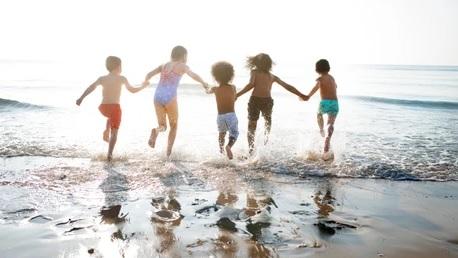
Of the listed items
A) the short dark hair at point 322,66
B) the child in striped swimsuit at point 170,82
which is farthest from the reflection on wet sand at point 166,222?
the short dark hair at point 322,66

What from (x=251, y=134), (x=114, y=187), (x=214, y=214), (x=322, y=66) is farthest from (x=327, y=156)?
(x=114, y=187)

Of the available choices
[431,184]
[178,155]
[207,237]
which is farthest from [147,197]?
[431,184]

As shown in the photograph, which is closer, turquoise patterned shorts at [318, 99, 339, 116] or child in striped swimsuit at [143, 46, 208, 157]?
child in striped swimsuit at [143, 46, 208, 157]

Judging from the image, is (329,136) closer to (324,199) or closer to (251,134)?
(251,134)

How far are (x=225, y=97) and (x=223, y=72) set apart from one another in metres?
0.45

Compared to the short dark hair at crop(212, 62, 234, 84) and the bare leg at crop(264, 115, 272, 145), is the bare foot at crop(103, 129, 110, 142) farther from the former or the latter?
the bare leg at crop(264, 115, 272, 145)

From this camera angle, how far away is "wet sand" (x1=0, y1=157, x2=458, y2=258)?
12.2 feet

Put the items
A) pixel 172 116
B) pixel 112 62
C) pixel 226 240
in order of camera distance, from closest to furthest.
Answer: pixel 226 240, pixel 112 62, pixel 172 116

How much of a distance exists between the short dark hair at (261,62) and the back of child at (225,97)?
0.69m

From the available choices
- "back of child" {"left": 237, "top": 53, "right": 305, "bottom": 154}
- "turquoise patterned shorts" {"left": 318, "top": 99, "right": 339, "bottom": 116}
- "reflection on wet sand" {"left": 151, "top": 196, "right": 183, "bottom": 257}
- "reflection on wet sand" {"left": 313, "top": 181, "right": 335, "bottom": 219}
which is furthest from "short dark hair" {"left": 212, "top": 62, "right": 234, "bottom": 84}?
"reflection on wet sand" {"left": 151, "top": 196, "right": 183, "bottom": 257}

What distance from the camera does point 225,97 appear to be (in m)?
7.62

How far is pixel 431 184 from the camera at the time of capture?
21.7 ft

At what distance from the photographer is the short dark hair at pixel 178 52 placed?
7609 millimetres

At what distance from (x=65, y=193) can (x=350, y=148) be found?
20.6 ft
